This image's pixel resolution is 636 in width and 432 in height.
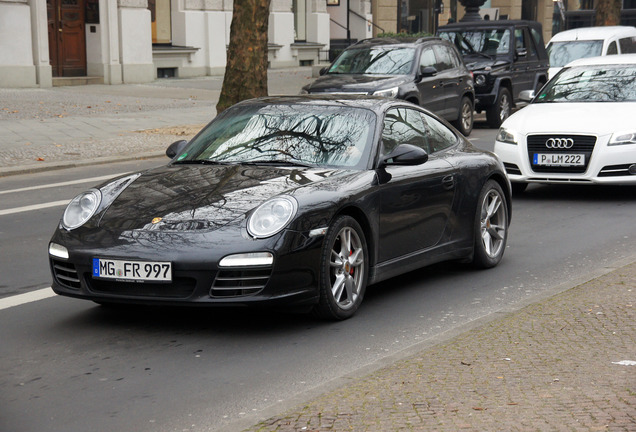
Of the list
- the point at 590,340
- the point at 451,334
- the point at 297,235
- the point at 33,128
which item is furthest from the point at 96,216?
the point at 33,128

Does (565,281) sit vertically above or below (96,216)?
below

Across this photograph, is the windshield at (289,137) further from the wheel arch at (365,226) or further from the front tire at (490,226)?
the front tire at (490,226)

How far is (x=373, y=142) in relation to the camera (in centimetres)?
741

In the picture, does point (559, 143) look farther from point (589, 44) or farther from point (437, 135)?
point (589, 44)

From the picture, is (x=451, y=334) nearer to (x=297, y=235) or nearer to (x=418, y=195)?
(x=297, y=235)

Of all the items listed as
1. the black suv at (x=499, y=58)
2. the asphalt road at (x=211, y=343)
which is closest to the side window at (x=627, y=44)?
the black suv at (x=499, y=58)

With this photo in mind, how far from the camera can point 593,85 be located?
13.5 m

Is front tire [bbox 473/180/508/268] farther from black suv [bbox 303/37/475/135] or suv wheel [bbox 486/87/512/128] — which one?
suv wheel [bbox 486/87/512/128]

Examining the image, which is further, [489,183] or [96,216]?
[489,183]

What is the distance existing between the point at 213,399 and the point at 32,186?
9.11 meters

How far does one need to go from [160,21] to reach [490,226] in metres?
26.3

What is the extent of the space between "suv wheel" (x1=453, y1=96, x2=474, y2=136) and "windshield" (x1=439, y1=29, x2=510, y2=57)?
2737 millimetres

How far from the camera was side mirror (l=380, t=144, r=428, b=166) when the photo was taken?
7.21 m

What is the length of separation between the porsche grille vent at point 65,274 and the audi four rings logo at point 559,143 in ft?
23.0
